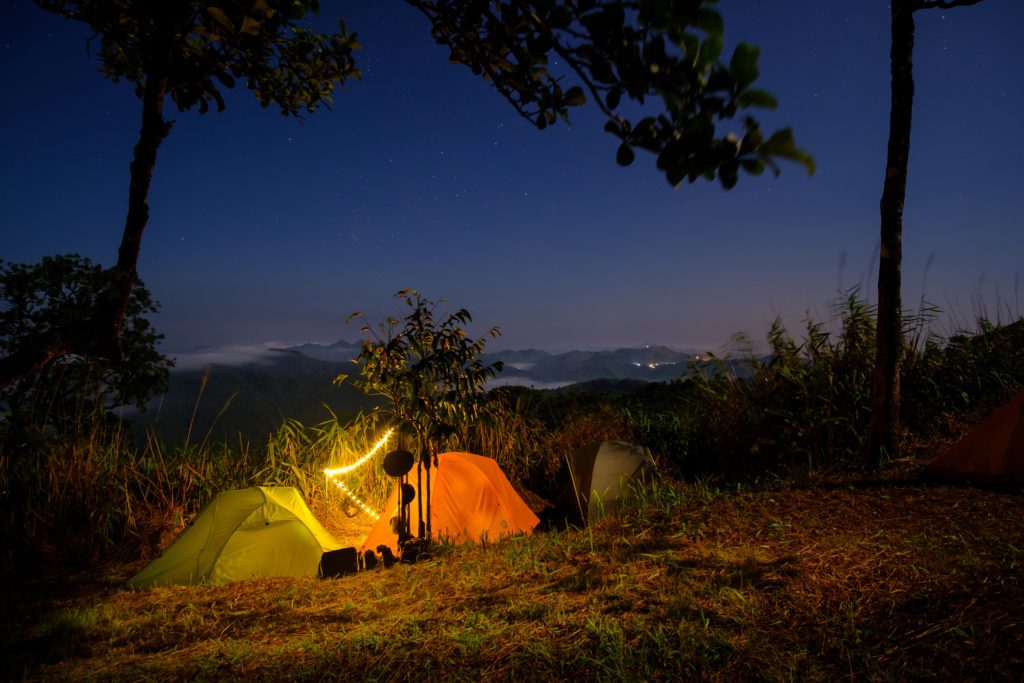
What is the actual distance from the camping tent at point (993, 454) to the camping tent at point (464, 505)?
397cm

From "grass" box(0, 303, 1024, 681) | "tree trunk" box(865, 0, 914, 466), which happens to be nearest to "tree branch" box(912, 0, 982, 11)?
"tree trunk" box(865, 0, 914, 466)

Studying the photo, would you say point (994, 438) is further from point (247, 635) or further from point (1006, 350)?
point (247, 635)

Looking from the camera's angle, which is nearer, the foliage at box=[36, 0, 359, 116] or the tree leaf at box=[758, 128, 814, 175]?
the tree leaf at box=[758, 128, 814, 175]

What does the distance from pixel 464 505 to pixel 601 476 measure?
68.7 inches

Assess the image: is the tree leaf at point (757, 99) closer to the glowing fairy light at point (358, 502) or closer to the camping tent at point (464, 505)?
the camping tent at point (464, 505)

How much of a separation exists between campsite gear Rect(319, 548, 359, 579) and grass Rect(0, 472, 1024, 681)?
16 centimetres

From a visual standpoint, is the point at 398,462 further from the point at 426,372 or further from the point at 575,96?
the point at 575,96

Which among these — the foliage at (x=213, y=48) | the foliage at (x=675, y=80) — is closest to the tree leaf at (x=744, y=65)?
the foliage at (x=675, y=80)

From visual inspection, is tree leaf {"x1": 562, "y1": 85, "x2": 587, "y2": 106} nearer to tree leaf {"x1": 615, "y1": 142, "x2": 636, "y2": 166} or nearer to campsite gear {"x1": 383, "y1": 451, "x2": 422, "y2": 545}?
tree leaf {"x1": 615, "y1": 142, "x2": 636, "y2": 166}

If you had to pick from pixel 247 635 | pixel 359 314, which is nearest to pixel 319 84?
pixel 359 314

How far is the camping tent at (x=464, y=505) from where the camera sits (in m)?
5.84

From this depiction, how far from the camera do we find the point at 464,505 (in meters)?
6.05

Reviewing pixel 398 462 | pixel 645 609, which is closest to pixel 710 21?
pixel 645 609

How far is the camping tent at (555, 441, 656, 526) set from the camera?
6.47m
